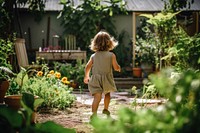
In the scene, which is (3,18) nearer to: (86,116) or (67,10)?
(86,116)

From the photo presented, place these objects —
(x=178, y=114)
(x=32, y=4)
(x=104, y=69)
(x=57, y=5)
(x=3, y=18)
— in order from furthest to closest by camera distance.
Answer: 1. (x=57, y=5)
2. (x=32, y=4)
3. (x=3, y=18)
4. (x=104, y=69)
5. (x=178, y=114)

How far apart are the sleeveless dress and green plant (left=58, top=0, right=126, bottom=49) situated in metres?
8.14

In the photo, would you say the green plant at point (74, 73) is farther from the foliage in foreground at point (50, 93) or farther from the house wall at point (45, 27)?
the house wall at point (45, 27)

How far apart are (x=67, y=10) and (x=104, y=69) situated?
8823 mm

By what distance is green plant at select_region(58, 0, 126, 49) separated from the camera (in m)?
13.7

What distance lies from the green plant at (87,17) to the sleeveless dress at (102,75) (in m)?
8.14

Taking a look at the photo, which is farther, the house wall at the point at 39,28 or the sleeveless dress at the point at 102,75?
the house wall at the point at 39,28

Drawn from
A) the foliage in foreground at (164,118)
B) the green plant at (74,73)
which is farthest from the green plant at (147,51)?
the foliage in foreground at (164,118)

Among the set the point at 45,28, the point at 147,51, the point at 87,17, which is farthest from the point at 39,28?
the point at 147,51

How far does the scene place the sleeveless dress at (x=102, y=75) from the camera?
5469mm

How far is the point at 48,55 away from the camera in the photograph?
11.4 m

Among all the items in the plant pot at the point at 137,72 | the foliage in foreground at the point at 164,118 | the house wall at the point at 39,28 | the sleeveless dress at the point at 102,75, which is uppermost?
the house wall at the point at 39,28

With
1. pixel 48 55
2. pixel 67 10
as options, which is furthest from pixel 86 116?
pixel 67 10

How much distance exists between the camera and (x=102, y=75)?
217 inches
